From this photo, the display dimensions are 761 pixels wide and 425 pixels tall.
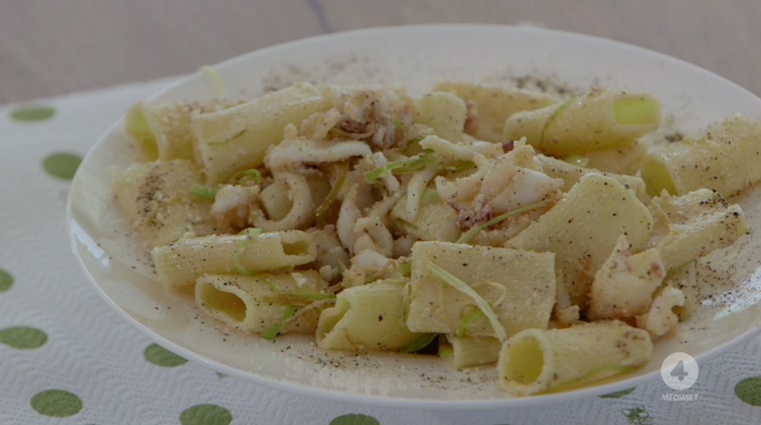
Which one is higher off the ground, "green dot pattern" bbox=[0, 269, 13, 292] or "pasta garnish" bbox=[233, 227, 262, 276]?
"pasta garnish" bbox=[233, 227, 262, 276]

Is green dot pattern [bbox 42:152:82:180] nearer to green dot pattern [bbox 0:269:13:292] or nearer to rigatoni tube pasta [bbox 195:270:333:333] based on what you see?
green dot pattern [bbox 0:269:13:292]

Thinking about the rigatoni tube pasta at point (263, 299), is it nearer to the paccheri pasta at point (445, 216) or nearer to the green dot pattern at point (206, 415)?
the paccheri pasta at point (445, 216)

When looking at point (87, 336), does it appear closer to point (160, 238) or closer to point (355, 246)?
point (160, 238)

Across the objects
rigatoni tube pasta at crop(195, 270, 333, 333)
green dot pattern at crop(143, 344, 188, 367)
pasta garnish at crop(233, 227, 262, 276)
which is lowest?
green dot pattern at crop(143, 344, 188, 367)

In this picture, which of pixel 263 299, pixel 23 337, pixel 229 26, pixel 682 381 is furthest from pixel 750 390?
pixel 229 26

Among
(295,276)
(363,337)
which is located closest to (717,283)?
(363,337)

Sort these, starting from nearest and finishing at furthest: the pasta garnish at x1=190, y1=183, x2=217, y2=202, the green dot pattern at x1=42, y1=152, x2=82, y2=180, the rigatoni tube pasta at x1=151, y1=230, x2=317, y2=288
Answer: the rigatoni tube pasta at x1=151, y1=230, x2=317, y2=288 < the pasta garnish at x1=190, y1=183, x2=217, y2=202 < the green dot pattern at x1=42, y1=152, x2=82, y2=180

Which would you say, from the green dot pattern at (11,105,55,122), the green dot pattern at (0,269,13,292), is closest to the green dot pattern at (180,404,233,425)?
the green dot pattern at (0,269,13,292)

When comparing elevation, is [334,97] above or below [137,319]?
above
